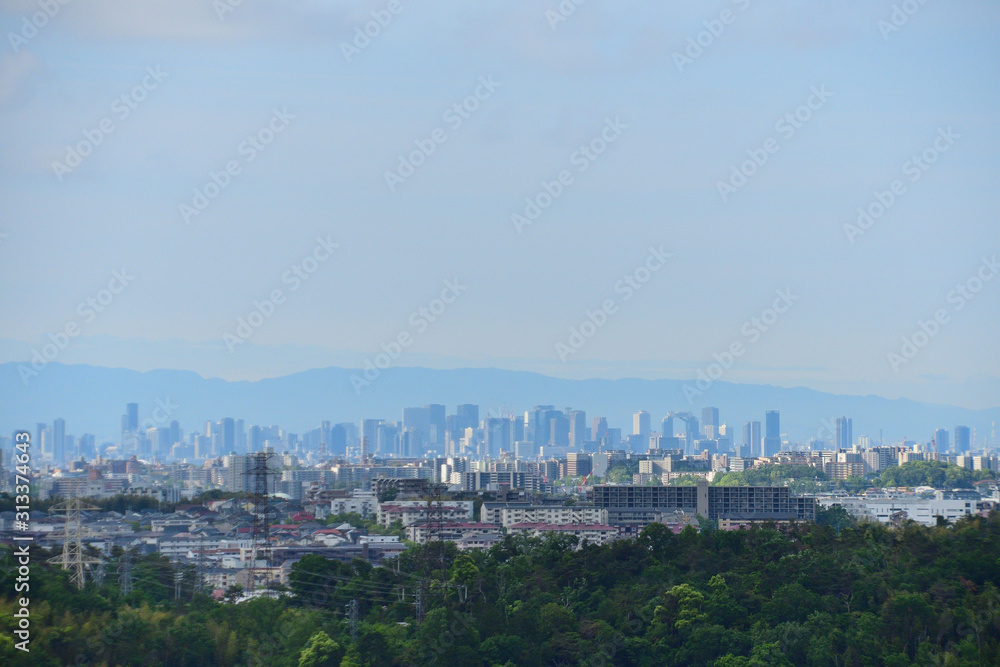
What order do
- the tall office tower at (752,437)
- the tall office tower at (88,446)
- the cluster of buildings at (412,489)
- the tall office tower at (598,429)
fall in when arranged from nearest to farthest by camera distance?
the cluster of buildings at (412,489), the tall office tower at (88,446), the tall office tower at (752,437), the tall office tower at (598,429)

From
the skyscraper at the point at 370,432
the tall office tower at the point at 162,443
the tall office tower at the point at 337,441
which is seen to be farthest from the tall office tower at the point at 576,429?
the tall office tower at the point at 162,443

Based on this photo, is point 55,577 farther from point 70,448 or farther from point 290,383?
point 290,383

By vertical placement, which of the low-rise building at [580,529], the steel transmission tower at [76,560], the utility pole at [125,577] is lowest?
the low-rise building at [580,529]

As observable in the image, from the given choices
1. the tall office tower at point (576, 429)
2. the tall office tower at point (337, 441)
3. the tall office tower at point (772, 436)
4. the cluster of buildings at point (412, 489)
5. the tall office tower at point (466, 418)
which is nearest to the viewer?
the cluster of buildings at point (412, 489)

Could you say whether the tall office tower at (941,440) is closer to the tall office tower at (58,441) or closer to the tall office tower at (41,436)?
the tall office tower at (58,441)

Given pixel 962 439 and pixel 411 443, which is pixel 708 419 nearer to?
pixel 962 439
